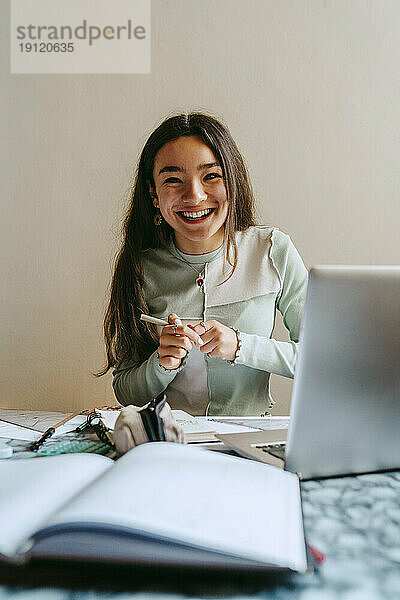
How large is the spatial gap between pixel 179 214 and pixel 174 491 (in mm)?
1092

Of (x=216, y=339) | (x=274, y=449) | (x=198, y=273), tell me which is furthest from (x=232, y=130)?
(x=274, y=449)

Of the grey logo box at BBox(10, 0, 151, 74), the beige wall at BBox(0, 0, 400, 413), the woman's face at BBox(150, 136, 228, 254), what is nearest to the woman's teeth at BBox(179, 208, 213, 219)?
the woman's face at BBox(150, 136, 228, 254)

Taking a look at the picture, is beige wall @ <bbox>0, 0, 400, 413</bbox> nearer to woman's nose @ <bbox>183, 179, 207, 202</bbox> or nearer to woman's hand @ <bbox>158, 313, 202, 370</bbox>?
woman's nose @ <bbox>183, 179, 207, 202</bbox>

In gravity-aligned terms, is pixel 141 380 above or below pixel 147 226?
below

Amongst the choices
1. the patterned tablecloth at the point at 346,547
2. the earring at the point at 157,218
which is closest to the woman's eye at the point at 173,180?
the earring at the point at 157,218

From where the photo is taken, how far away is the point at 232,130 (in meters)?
1.96

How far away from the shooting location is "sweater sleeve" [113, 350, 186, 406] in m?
1.39

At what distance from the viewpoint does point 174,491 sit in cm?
49

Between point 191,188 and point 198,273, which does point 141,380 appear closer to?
point 198,273

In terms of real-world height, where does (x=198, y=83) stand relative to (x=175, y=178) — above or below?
above

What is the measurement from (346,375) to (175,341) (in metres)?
0.61

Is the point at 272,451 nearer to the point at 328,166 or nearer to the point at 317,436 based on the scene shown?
the point at 317,436

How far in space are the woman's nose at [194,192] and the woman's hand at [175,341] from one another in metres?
0.35

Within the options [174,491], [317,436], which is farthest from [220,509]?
[317,436]
